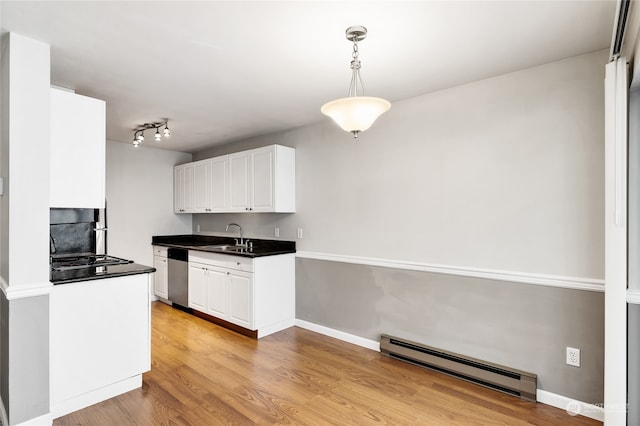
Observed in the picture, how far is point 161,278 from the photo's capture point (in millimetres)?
5027

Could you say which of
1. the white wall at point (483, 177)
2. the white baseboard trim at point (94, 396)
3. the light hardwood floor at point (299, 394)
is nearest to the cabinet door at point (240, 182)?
the white wall at point (483, 177)

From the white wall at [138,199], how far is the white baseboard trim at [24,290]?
2.91 meters

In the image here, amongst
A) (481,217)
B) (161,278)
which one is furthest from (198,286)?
(481,217)

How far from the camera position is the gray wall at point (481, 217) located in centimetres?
229

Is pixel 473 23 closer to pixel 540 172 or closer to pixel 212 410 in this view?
pixel 540 172

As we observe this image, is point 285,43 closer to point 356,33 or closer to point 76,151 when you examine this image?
point 356,33

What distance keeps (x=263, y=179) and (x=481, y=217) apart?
96.0 inches

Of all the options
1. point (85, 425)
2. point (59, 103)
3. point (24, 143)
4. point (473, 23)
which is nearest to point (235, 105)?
point (59, 103)

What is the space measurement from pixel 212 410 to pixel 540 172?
9.27 feet

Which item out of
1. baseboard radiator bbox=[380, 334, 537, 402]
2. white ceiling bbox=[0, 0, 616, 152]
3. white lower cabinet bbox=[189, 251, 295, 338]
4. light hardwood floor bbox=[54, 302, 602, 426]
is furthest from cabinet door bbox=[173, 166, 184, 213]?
baseboard radiator bbox=[380, 334, 537, 402]

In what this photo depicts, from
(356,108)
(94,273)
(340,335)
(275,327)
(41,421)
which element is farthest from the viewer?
(275,327)

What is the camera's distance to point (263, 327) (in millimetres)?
3744

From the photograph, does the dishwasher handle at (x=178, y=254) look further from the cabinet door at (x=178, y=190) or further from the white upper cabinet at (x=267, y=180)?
the white upper cabinet at (x=267, y=180)

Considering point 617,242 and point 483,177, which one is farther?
point 483,177
